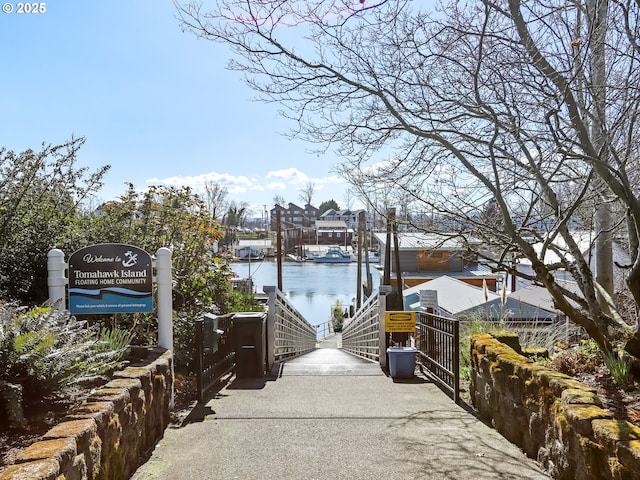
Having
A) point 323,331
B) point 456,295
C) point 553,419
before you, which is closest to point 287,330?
point 456,295

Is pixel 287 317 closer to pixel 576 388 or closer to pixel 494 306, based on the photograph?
pixel 494 306

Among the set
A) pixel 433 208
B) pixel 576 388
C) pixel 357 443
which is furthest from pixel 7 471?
pixel 433 208

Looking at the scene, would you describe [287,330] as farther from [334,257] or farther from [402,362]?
[334,257]

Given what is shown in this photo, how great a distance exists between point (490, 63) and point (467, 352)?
472 cm

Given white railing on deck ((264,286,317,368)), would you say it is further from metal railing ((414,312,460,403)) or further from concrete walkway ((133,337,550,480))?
metal railing ((414,312,460,403))

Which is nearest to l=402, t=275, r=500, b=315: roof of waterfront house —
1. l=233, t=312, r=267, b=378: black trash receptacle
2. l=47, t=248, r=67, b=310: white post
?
l=233, t=312, r=267, b=378: black trash receptacle

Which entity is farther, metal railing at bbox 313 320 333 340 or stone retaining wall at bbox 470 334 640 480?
metal railing at bbox 313 320 333 340

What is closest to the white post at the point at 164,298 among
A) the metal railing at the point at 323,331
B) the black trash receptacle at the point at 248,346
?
the black trash receptacle at the point at 248,346

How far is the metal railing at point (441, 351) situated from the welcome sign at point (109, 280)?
3.80 m

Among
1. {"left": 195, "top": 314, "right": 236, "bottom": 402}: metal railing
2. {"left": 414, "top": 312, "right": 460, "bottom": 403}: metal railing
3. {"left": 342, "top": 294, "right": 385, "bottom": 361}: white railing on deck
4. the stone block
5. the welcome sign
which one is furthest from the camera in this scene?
{"left": 342, "top": 294, "right": 385, "bottom": 361}: white railing on deck

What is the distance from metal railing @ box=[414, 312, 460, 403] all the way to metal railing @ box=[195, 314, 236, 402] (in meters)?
3.07

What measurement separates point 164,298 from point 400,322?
4527 mm

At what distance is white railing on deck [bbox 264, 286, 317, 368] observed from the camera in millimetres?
9156

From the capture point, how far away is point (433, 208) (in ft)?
21.7
